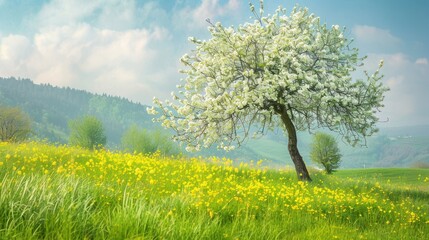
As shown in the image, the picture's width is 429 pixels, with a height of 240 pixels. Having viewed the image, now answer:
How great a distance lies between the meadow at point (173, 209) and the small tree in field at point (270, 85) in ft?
7.16

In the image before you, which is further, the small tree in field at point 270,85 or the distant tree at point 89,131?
the distant tree at point 89,131

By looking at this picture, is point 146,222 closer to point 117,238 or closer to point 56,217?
point 117,238

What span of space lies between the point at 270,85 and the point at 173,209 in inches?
419

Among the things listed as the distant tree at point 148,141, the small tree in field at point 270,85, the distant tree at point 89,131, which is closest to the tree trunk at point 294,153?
the small tree in field at point 270,85

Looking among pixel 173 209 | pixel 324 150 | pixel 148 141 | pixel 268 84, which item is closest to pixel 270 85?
pixel 268 84

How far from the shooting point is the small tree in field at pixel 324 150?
44.6m

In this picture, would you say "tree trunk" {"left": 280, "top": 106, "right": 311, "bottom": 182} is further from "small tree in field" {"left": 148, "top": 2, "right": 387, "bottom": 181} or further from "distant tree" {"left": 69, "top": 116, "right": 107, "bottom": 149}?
"distant tree" {"left": 69, "top": 116, "right": 107, "bottom": 149}

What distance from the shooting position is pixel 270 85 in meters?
18.7

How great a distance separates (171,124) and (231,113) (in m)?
2.92

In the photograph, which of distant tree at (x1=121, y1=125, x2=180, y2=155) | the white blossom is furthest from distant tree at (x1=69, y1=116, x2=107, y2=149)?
the white blossom

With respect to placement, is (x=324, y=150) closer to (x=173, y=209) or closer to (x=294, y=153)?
(x=294, y=153)

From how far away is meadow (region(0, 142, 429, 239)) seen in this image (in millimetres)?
6957

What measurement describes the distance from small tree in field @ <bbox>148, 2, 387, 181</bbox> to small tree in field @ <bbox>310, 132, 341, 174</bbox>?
76.5 ft

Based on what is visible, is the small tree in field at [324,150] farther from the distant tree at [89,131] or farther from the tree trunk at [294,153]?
the distant tree at [89,131]
